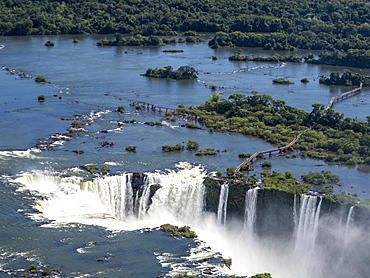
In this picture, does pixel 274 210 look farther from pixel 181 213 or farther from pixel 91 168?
pixel 91 168

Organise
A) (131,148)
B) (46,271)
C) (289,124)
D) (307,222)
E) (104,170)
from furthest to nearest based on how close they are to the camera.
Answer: (289,124), (131,148), (104,170), (307,222), (46,271)

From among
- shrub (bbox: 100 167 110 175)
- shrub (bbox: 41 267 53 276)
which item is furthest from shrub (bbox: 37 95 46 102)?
shrub (bbox: 41 267 53 276)

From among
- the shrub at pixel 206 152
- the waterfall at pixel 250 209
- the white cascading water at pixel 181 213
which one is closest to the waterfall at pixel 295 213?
the white cascading water at pixel 181 213

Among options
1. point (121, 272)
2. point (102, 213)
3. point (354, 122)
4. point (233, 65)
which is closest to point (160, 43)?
point (233, 65)

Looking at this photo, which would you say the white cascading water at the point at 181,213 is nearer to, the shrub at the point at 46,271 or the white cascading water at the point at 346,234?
Result: the white cascading water at the point at 346,234

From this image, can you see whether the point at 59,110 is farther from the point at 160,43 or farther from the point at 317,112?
the point at 160,43

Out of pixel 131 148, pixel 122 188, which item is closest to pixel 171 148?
pixel 131 148
